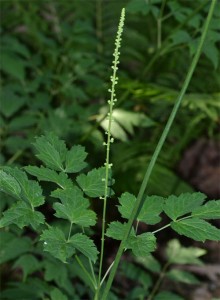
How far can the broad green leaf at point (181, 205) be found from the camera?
94cm

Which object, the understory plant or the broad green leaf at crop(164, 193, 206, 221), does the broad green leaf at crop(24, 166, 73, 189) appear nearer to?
the understory plant

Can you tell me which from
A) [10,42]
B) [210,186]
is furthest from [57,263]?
[210,186]

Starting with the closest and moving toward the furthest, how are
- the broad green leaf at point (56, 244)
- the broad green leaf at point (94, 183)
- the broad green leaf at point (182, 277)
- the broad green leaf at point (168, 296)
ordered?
the broad green leaf at point (56, 244) → the broad green leaf at point (94, 183) → the broad green leaf at point (168, 296) → the broad green leaf at point (182, 277)

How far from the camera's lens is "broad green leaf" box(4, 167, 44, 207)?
93cm

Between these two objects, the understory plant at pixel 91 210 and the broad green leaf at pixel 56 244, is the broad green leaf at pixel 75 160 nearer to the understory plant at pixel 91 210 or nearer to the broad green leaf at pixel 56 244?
the understory plant at pixel 91 210

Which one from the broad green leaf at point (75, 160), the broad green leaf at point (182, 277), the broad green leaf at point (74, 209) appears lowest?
the broad green leaf at point (182, 277)

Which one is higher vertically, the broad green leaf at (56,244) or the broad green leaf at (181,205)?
the broad green leaf at (181,205)

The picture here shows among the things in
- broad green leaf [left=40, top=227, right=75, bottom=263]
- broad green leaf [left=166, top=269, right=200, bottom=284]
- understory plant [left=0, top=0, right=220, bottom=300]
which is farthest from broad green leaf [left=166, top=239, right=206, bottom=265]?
broad green leaf [left=40, top=227, right=75, bottom=263]

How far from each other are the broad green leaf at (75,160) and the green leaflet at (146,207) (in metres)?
0.12

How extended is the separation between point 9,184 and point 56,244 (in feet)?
0.44

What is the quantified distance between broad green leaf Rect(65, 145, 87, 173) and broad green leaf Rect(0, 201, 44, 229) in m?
0.13

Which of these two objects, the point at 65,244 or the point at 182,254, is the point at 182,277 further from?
A: the point at 65,244

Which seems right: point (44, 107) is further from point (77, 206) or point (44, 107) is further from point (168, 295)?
point (77, 206)

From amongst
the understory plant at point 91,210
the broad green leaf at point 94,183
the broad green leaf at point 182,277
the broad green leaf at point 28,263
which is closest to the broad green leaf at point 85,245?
the understory plant at point 91,210
